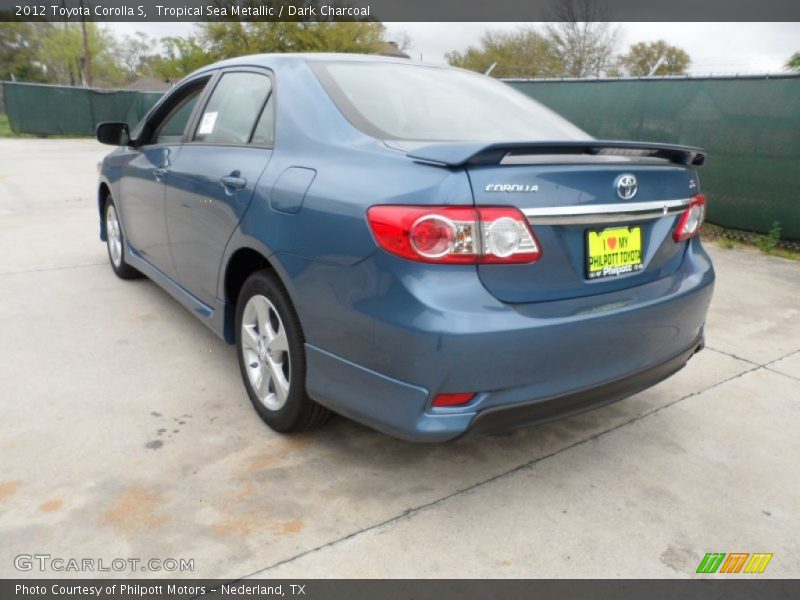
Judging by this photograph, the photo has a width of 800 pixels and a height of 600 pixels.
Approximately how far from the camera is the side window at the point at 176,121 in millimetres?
3753

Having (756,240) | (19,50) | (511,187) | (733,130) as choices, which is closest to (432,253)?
(511,187)

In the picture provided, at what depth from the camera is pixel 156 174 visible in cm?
375

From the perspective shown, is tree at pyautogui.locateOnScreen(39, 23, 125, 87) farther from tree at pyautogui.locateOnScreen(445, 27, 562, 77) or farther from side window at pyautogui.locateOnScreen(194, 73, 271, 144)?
side window at pyautogui.locateOnScreen(194, 73, 271, 144)

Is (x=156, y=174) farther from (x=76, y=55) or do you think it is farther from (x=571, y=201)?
(x=76, y=55)

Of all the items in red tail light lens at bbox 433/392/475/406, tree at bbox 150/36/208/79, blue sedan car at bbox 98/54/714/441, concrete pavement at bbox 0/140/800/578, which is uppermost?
tree at bbox 150/36/208/79

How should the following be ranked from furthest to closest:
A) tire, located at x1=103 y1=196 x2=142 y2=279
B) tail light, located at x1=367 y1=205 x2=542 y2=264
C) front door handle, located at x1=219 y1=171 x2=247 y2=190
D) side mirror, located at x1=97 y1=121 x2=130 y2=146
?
tire, located at x1=103 y1=196 x2=142 y2=279, side mirror, located at x1=97 y1=121 x2=130 y2=146, front door handle, located at x1=219 y1=171 x2=247 y2=190, tail light, located at x1=367 y1=205 x2=542 y2=264

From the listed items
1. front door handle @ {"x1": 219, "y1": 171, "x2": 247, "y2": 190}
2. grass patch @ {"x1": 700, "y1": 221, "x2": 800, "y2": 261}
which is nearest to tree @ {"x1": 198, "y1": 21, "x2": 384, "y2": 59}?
grass patch @ {"x1": 700, "y1": 221, "x2": 800, "y2": 261}

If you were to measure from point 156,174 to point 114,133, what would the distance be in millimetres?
912

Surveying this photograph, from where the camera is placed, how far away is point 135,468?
2525 mm

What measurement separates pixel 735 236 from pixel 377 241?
21.0 feet

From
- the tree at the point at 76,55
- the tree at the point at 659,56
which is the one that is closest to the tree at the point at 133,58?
the tree at the point at 76,55

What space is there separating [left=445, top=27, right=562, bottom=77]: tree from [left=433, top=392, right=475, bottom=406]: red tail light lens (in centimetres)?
4168

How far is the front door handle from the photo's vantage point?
9.02 ft

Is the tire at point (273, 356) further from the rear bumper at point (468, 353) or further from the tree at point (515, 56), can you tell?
the tree at point (515, 56)
